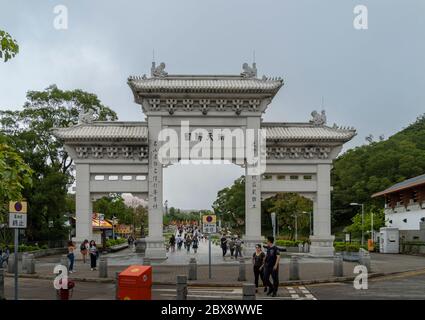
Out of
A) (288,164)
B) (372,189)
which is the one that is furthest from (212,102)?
(372,189)

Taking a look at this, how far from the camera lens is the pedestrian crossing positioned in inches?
736

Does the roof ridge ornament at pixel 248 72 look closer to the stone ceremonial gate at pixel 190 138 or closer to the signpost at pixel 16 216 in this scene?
the stone ceremonial gate at pixel 190 138

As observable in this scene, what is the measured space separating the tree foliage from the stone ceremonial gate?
38978 millimetres

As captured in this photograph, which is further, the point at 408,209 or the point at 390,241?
the point at 408,209

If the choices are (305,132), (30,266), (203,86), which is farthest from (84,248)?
(305,132)

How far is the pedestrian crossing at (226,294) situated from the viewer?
61.3 feet

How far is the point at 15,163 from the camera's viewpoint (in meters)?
11.6

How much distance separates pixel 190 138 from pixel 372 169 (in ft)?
167

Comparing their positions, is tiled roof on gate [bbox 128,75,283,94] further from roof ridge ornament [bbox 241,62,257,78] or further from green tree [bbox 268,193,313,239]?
green tree [bbox 268,193,313,239]

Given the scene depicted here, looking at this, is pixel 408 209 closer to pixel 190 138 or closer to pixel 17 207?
Result: pixel 190 138

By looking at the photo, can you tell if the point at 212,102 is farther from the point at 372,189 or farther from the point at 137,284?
the point at 372,189

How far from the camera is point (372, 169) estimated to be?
8231cm

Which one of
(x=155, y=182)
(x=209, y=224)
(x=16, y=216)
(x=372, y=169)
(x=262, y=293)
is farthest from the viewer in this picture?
(x=372, y=169)
